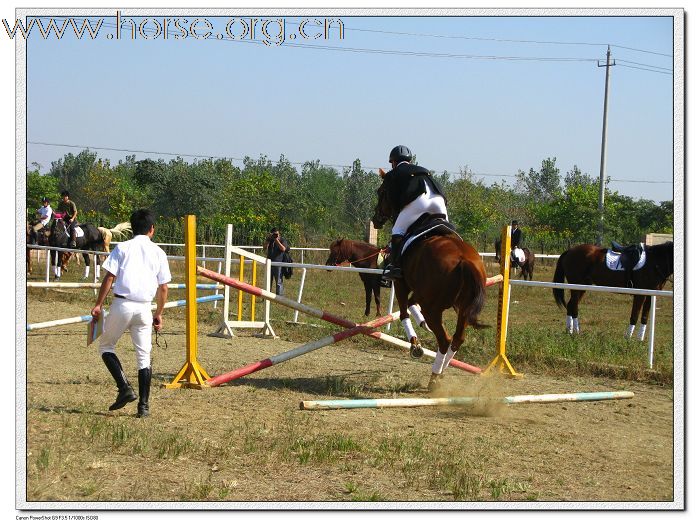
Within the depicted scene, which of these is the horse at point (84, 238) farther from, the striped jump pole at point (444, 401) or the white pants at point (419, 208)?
the striped jump pole at point (444, 401)

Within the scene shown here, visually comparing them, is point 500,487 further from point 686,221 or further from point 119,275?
point 119,275

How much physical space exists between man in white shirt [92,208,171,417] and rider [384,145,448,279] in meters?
2.92

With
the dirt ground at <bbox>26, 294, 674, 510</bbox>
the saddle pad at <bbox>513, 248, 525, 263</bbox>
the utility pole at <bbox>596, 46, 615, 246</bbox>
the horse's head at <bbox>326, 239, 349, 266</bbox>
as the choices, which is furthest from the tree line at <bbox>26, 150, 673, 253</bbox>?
the dirt ground at <bbox>26, 294, 674, 510</bbox>

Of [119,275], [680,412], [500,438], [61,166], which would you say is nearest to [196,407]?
[119,275]

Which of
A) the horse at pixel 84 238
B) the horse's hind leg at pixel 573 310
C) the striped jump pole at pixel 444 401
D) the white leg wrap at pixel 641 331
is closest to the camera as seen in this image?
the striped jump pole at pixel 444 401

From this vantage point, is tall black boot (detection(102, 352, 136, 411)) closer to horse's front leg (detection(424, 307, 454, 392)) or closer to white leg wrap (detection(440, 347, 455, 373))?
horse's front leg (detection(424, 307, 454, 392))

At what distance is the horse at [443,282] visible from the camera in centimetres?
846

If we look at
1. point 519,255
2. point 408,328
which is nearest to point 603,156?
point 519,255

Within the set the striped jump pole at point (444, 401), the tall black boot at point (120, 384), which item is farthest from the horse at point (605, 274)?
the tall black boot at point (120, 384)

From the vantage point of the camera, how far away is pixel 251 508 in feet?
16.4

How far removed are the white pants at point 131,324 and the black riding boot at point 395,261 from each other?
9.87 ft

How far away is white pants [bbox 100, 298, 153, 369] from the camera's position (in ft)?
24.0

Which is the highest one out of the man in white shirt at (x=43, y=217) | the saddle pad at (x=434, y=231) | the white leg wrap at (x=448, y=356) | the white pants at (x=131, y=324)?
the man in white shirt at (x=43, y=217)

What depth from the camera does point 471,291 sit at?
8445 mm
